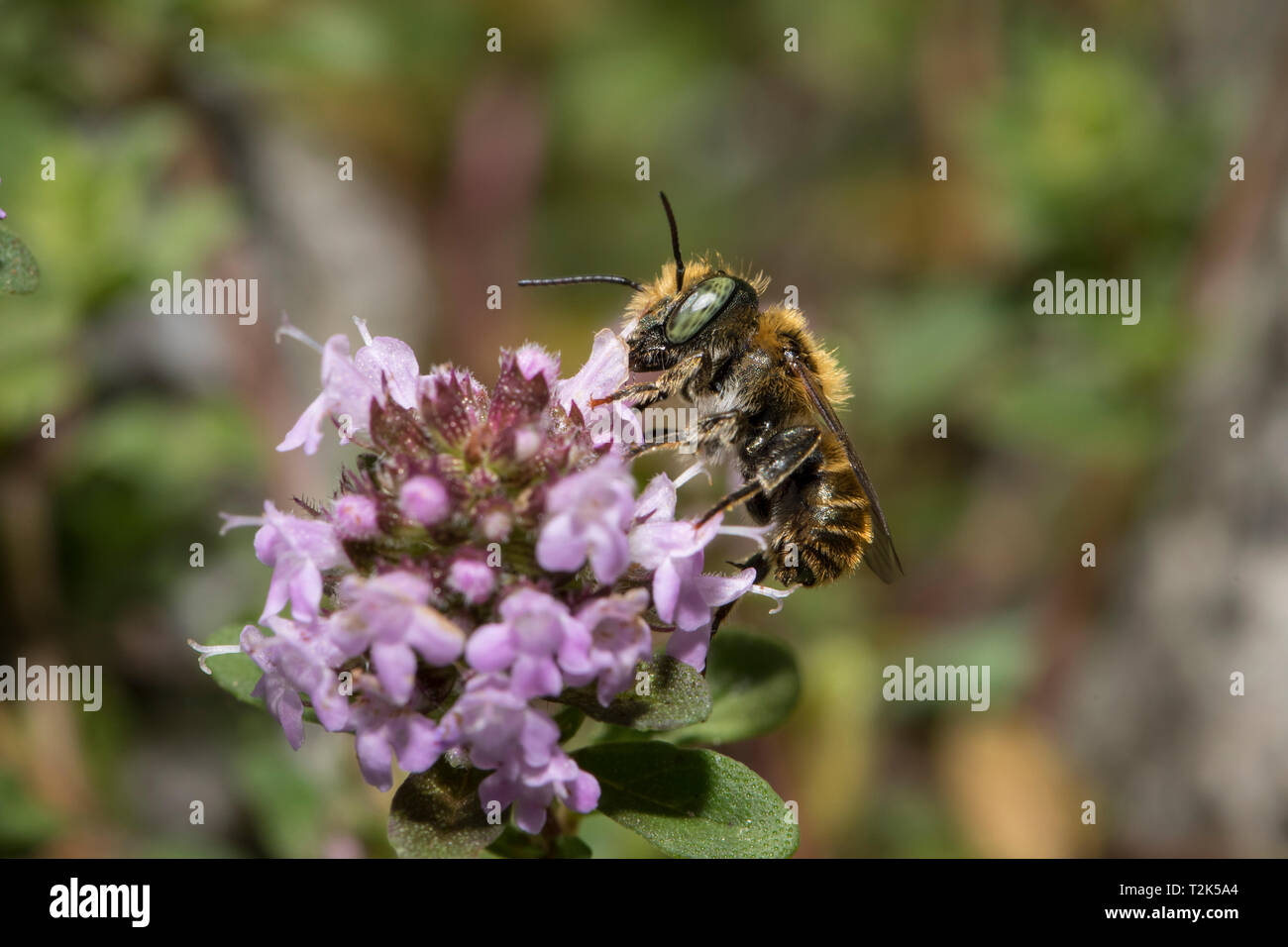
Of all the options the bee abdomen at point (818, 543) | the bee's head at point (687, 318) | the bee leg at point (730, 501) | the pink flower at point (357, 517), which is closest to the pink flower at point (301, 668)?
the pink flower at point (357, 517)

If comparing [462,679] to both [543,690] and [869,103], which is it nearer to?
[543,690]

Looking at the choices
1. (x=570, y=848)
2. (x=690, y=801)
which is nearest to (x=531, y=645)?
(x=690, y=801)

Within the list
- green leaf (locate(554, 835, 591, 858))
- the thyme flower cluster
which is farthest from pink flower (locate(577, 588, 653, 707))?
green leaf (locate(554, 835, 591, 858))

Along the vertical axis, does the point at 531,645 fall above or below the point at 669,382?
below

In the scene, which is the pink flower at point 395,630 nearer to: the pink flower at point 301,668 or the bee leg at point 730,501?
the pink flower at point 301,668

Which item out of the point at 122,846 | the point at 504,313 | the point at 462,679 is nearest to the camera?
the point at 462,679

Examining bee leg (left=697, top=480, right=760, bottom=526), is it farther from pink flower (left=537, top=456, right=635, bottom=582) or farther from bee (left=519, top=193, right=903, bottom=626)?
pink flower (left=537, top=456, right=635, bottom=582)

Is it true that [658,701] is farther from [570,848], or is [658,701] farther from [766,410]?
[766,410]

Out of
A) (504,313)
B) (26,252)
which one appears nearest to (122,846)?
(26,252)
